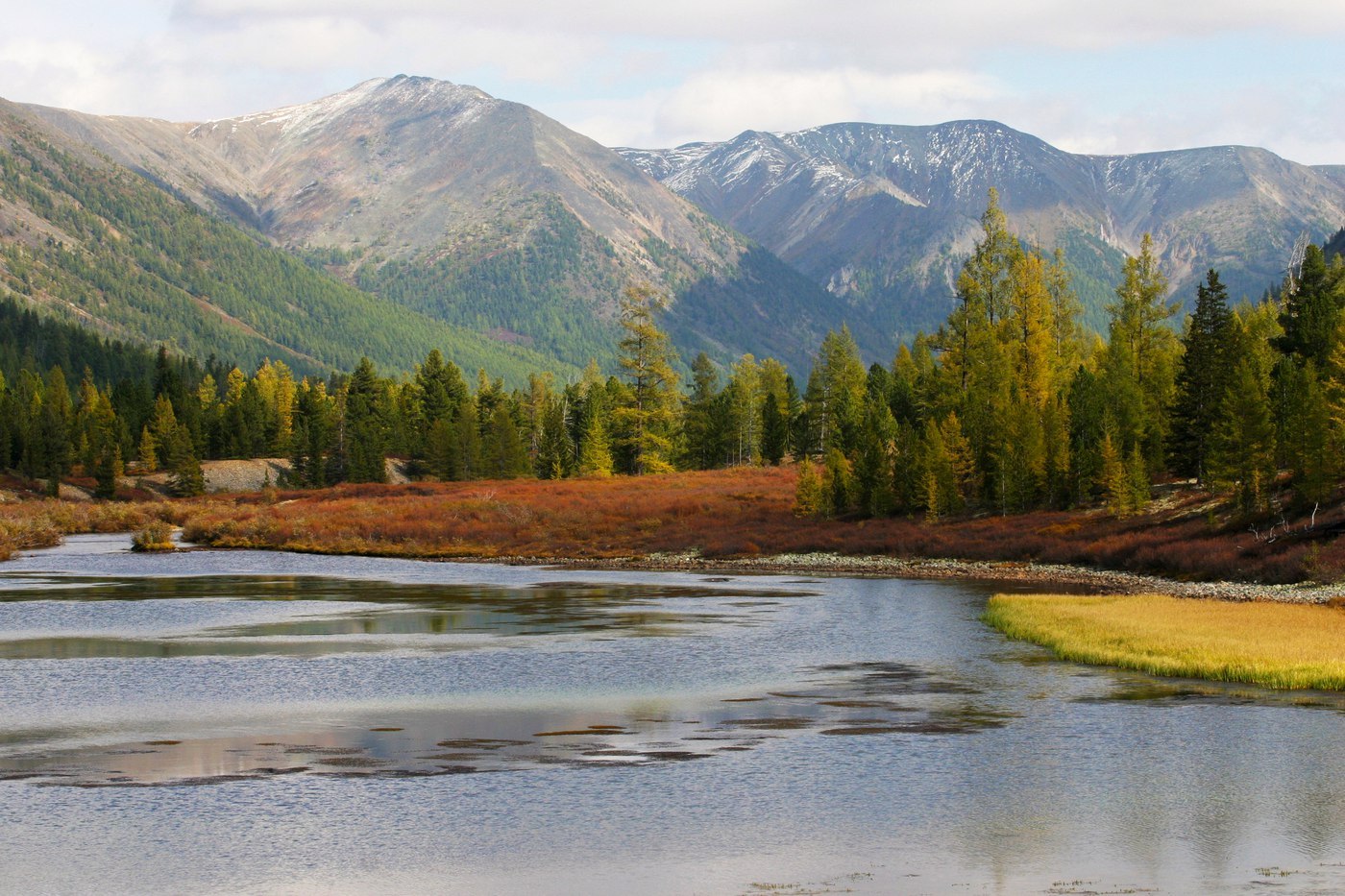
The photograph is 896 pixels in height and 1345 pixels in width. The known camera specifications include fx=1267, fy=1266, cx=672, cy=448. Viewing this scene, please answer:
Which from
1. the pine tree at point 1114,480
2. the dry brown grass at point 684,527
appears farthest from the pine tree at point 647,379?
the pine tree at point 1114,480

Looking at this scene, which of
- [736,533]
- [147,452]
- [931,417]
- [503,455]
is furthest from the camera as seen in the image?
[147,452]

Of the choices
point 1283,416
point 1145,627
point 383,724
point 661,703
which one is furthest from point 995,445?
point 383,724

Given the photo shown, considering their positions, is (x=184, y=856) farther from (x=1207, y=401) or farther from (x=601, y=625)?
(x=1207, y=401)

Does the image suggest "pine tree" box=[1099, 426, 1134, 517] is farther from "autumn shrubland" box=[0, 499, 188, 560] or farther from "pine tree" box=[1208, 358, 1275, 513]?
"autumn shrubland" box=[0, 499, 188, 560]

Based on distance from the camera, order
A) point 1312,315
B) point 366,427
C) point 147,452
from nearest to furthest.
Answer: point 1312,315 → point 366,427 → point 147,452

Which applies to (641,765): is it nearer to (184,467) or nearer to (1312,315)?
(1312,315)

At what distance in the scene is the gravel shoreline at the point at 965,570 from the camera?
55.4m

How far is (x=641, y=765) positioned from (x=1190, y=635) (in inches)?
934

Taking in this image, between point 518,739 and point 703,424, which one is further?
point 703,424

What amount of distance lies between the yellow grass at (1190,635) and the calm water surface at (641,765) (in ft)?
5.17

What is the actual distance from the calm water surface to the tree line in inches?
1314

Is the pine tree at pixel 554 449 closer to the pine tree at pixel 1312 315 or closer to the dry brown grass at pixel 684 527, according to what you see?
the dry brown grass at pixel 684 527

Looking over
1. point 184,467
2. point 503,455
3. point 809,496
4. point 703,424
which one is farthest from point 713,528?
point 184,467

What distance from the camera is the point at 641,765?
27.8 meters
